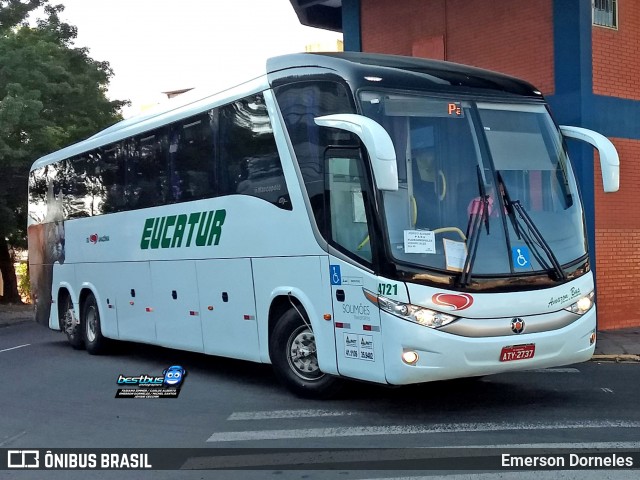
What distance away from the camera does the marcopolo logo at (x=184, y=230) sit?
431 inches

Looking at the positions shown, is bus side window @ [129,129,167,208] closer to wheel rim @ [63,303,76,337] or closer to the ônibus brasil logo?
wheel rim @ [63,303,76,337]

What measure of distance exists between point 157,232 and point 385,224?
5.27m

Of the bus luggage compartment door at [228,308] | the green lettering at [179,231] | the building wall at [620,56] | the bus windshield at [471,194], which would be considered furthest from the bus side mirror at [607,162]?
the building wall at [620,56]

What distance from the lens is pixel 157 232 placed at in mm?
12477

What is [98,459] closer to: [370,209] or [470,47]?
[370,209]

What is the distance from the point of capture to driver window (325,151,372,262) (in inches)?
328

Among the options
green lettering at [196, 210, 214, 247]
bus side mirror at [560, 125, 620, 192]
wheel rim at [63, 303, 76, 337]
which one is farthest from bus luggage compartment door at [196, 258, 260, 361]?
wheel rim at [63, 303, 76, 337]

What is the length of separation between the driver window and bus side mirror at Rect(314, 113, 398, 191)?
0.46m

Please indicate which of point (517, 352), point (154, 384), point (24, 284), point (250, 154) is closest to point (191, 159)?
point (250, 154)

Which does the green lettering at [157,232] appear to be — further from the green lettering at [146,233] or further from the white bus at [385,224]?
the white bus at [385,224]

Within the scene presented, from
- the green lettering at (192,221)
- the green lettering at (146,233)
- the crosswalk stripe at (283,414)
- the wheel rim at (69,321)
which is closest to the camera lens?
the crosswalk stripe at (283,414)

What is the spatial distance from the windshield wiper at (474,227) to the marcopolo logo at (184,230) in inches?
140

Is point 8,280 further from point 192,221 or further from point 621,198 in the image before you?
point 621,198

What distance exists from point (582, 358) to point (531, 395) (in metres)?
1.04
